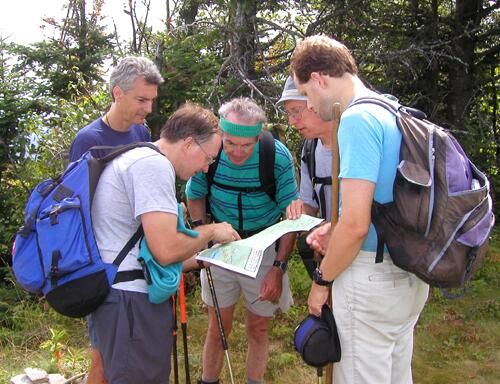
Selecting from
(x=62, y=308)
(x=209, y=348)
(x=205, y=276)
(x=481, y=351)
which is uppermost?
(x=62, y=308)

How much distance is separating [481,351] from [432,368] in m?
0.59

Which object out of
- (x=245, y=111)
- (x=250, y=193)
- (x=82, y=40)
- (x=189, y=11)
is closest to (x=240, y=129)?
(x=245, y=111)

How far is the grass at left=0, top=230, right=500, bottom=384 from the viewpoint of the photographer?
399cm

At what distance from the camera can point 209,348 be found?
Result: 3.34 metres

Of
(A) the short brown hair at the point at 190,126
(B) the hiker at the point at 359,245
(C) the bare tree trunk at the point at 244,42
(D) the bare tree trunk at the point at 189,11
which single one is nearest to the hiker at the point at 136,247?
(A) the short brown hair at the point at 190,126

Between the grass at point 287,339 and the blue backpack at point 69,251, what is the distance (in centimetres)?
198

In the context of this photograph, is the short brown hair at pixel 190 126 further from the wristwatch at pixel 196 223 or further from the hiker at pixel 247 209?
the wristwatch at pixel 196 223

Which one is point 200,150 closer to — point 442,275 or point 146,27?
point 442,275

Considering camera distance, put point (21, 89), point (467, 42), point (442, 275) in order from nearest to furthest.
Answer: point (442, 275)
point (467, 42)
point (21, 89)

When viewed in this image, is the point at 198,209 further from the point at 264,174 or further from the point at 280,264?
the point at 280,264

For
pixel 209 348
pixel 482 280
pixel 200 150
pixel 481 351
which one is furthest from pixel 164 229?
pixel 482 280

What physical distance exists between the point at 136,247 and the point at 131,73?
1551mm

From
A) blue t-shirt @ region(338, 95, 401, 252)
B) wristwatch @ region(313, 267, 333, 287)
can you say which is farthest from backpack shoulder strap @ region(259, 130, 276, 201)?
blue t-shirt @ region(338, 95, 401, 252)

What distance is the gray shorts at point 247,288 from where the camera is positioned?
10.5ft
